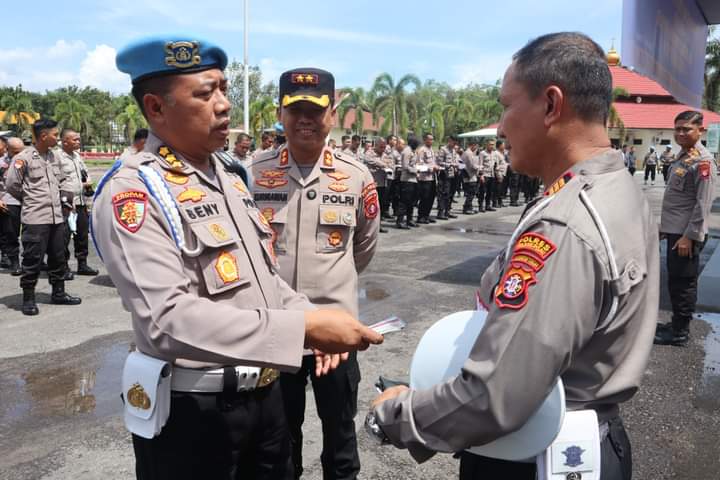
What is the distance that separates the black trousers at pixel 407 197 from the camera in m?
12.4

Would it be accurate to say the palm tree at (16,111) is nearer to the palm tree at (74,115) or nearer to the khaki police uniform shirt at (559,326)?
the palm tree at (74,115)

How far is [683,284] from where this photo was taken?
4.89 metres

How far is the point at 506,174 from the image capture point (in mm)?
18094

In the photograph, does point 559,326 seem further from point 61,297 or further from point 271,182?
point 61,297

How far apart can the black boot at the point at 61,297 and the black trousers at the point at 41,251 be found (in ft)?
0.18

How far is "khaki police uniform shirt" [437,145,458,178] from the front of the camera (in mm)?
14545

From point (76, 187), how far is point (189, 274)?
622 cm

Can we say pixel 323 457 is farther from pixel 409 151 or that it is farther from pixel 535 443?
pixel 409 151

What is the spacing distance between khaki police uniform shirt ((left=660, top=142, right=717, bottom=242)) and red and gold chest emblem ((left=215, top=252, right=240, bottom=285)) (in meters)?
4.30

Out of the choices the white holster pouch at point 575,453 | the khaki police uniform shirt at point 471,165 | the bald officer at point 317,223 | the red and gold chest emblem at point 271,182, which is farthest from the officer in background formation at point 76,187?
the khaki police uniform shirt at point 471,165

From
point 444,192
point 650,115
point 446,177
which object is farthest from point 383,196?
point 650,115

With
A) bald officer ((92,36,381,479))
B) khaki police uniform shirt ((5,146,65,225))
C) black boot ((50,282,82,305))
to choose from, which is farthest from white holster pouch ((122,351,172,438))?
khaki police uniform shirt ((5,146,65,225))

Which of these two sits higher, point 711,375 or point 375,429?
point 375,429

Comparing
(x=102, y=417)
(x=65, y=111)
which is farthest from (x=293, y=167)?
(x=65, y=111)
